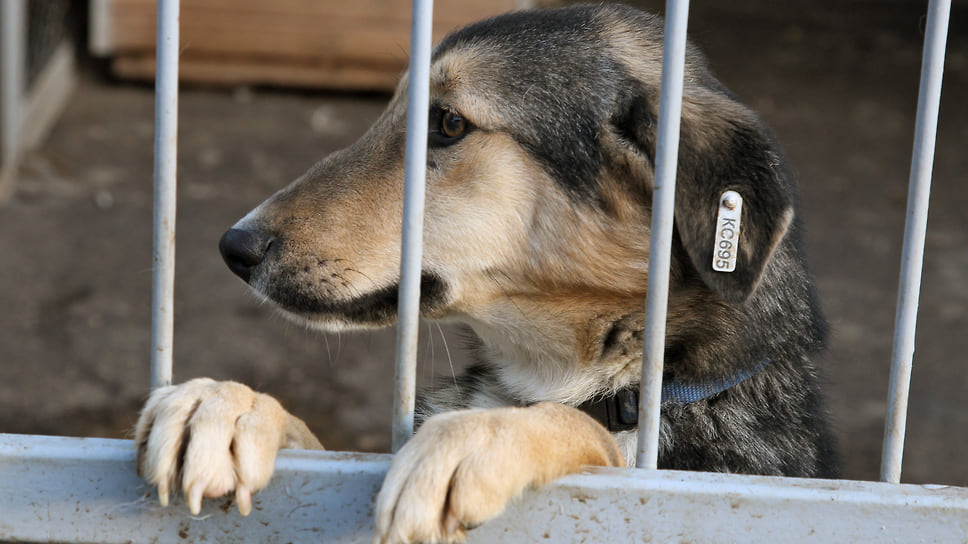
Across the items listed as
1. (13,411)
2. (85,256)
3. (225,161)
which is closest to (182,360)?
(13,411)

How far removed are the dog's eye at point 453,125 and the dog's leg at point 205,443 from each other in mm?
934

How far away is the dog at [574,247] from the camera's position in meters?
2.45

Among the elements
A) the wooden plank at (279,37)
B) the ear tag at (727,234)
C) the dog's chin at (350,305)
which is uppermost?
the wooden plank at (279,37)

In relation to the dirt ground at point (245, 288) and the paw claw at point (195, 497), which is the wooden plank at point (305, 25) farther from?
the paw claw at point (195, 497)

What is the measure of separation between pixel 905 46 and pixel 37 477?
11.0m

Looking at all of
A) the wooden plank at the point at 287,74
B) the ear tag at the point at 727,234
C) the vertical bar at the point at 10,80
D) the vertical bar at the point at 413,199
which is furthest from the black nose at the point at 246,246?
the wooden plank at the point at 287,74

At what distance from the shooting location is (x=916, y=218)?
6.35ft

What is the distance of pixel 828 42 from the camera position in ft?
37.0

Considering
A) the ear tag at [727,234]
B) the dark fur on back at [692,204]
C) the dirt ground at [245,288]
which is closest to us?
the ear tag at [727,234]

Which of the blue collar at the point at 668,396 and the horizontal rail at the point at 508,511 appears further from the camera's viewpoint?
the blue collar at the point at 668,396

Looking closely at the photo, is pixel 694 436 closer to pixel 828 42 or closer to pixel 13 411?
pixel 13 411

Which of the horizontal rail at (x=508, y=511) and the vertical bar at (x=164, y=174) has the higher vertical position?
the vertical bar at (x=164, y=174)

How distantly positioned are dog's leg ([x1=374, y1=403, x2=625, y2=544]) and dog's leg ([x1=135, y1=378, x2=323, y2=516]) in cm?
26

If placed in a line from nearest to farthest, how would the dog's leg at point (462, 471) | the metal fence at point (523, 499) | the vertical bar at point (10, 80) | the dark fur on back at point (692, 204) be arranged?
the dog's leg at point (462, 471)
the metal fence at point (523, 499)
the dark fur on back at point (692, 204)
the vertical bar at point (10, 80)
